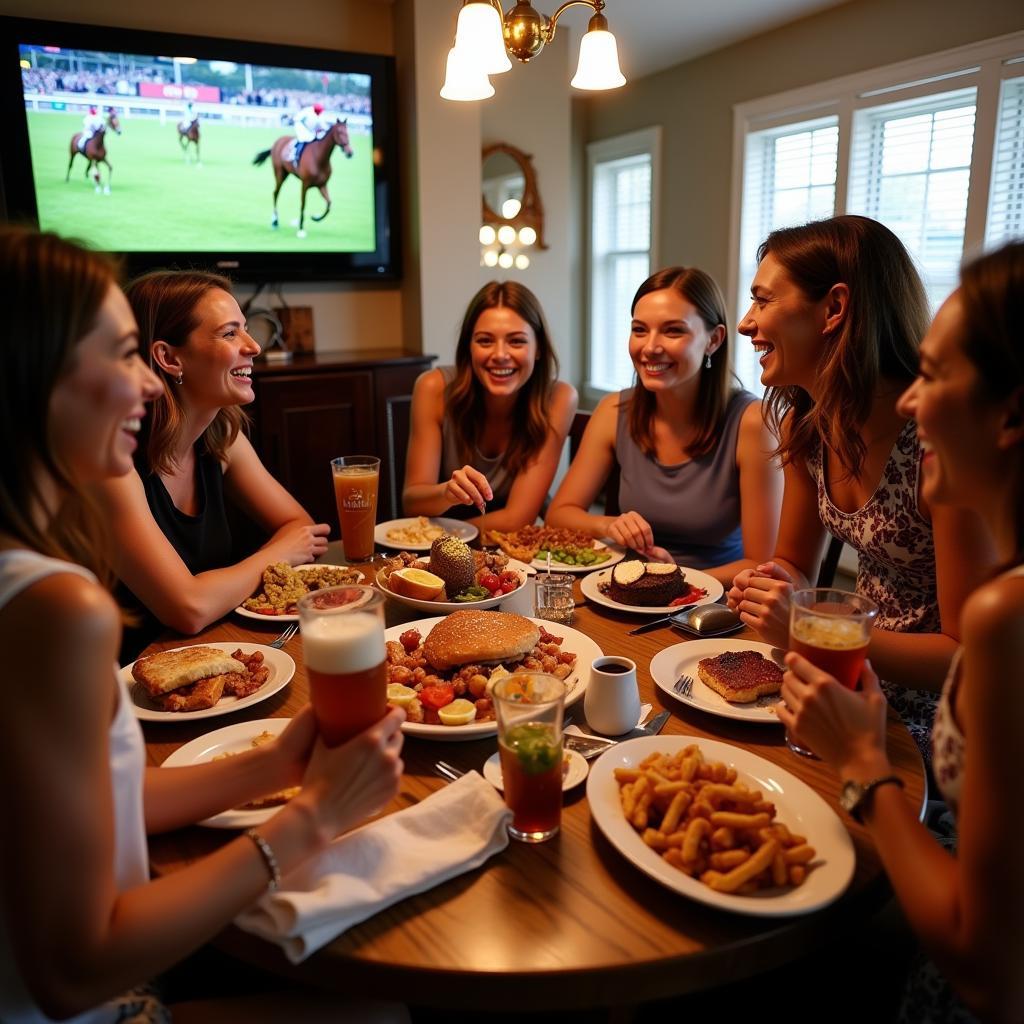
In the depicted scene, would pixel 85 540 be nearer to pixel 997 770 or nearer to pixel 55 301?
pixel 55 301

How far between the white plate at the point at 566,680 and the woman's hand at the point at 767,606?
0.28m

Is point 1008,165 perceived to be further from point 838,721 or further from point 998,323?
point 838,721

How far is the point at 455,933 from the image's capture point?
89 centimetres

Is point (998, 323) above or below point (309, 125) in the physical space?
below

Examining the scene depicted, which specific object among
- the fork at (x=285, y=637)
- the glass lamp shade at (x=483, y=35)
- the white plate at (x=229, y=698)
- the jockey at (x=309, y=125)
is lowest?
the fork at (x=285, y=637)

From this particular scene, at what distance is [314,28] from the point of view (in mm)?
4441

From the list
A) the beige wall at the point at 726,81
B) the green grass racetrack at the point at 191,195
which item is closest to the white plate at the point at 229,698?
the green grass racetrack at the point at 191,195

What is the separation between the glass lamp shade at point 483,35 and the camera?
1716 mm

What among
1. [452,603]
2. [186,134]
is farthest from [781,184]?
[452,603]

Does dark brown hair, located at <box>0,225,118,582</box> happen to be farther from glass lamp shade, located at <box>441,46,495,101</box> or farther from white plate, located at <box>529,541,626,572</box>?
white plate, located at <box>529,541,626,572</box>

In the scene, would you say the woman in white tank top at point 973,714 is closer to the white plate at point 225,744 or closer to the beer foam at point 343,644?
the beer foam at point 343,644

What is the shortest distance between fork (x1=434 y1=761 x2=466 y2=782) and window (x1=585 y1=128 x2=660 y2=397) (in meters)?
5.85

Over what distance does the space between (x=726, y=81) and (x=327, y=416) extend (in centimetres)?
368

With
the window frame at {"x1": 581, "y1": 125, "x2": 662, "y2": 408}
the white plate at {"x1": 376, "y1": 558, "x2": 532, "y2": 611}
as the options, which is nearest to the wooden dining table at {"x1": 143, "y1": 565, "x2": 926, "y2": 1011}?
the white plate at {"x1": 376, "y1": 558, "x2": 532, "y2": 611}
